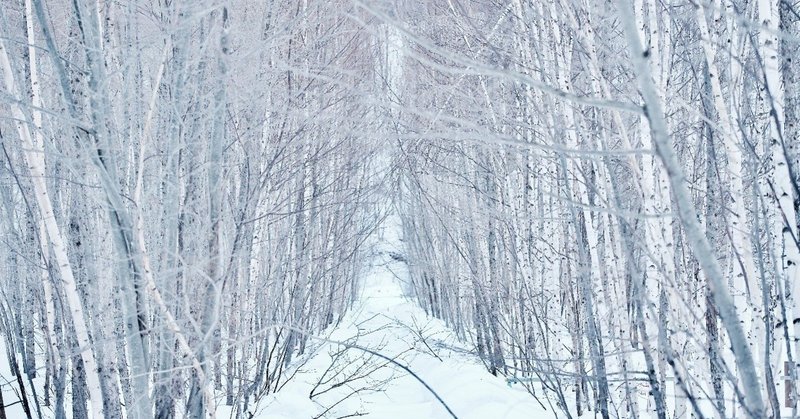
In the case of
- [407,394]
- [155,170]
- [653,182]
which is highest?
[155,170]

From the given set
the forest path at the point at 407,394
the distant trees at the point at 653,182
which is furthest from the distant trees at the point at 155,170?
the distant trees at the point at 653,182

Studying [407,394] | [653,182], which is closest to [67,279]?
[653,182]

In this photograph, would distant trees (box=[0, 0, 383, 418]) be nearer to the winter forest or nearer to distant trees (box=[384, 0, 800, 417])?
the winter forest

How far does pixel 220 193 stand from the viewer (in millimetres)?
5691

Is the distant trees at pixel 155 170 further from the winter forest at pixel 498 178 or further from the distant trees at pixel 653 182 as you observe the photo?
the distant trees at pixel 653 182

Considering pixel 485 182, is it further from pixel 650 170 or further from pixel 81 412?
pixel 650 170

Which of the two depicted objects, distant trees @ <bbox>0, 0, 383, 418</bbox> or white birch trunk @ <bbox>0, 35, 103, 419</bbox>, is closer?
distant trees @ <bbox>0, 0, 383, 418</bbox>

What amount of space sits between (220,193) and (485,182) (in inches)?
261

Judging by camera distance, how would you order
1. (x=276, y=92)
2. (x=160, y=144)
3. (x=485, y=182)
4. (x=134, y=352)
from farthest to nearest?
1. (x=485, y=182)
2. (x=276, y=92)
3. (x=160, y=144)
4. (x=134, y=352)

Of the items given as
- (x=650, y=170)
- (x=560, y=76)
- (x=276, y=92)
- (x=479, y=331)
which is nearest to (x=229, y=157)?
(x=276, y=92)

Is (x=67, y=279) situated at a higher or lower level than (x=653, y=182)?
lower

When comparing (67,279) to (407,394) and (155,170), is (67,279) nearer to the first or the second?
(155,170)

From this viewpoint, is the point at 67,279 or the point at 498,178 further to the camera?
the point at 498,178

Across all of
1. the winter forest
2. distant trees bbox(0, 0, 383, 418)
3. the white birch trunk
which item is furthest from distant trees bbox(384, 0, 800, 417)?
the white birch trunk
